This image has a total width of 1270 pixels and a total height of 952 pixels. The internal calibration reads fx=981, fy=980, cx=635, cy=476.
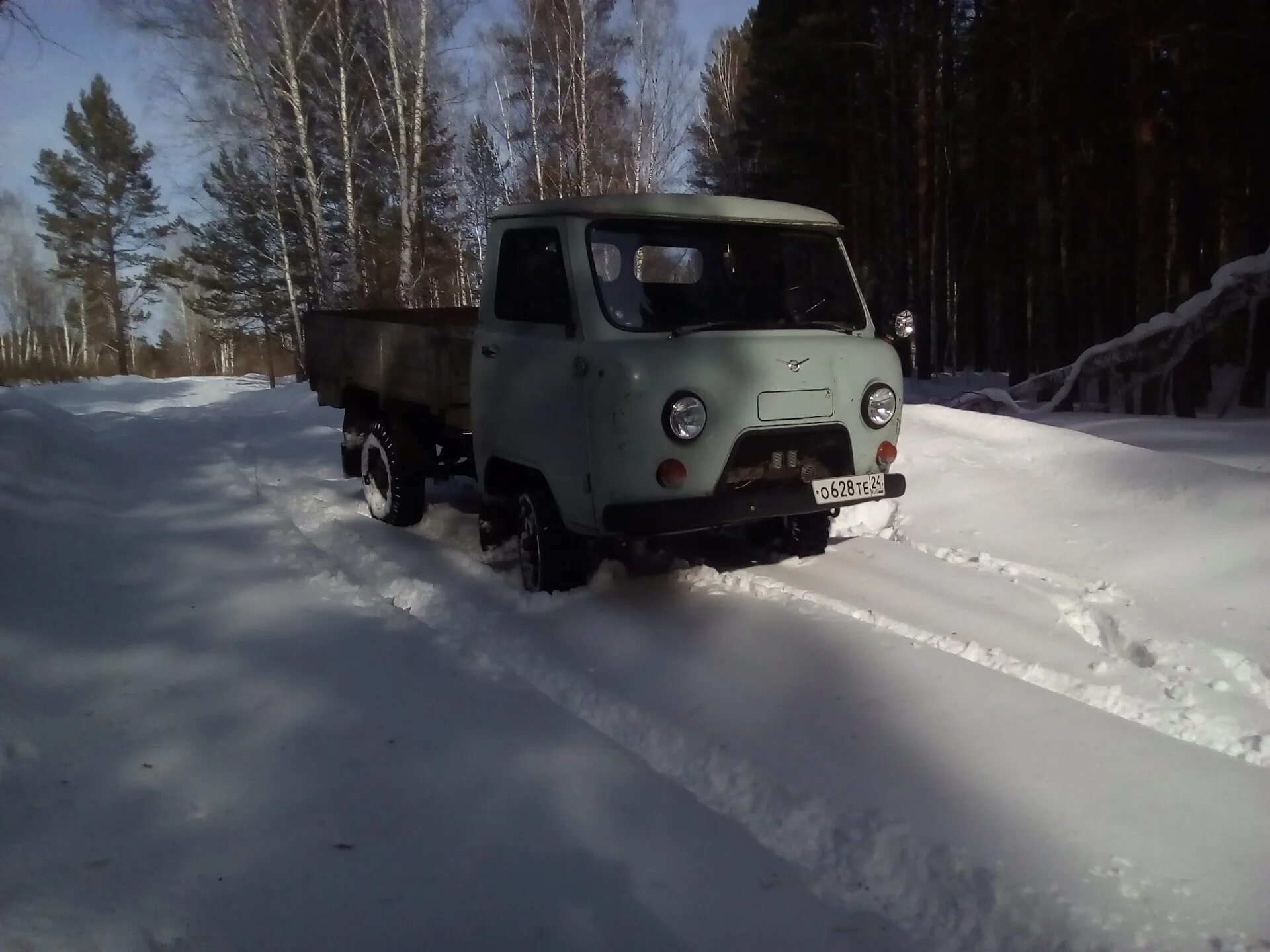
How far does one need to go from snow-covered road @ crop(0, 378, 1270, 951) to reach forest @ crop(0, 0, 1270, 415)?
8.25 meters

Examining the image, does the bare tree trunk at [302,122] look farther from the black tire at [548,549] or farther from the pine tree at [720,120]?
the black tire at [548,549]

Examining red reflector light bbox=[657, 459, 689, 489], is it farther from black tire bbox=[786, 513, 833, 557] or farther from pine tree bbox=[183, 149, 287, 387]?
pine tree bbox=[183, 149, 287, 387]

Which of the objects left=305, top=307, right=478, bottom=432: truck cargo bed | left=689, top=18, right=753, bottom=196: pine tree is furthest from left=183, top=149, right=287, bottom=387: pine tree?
left=305, top=307, right=478, bottom=432: truck cargo bed

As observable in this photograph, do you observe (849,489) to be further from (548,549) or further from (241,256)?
(241,256)

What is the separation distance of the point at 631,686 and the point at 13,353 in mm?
58000

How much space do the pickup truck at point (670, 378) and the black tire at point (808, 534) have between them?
0.01 m

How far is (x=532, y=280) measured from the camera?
566cm

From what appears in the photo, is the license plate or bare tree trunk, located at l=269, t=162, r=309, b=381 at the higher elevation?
bare tree trunk, located at l=269, t=162, r=309, b=381

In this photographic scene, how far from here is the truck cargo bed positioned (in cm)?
686

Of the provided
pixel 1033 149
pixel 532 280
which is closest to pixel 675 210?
pixel 532 280

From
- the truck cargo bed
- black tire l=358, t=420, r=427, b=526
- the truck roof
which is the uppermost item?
the truck roof

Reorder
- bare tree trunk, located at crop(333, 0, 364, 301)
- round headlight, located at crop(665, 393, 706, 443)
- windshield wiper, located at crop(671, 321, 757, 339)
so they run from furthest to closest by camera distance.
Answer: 1. bare tree trunk, located at crop(333, 0, 364, 301)
2. windshield wiper, located at crop(671, 321, 757, 339)
3. round headlight, located at crop(665, 393, 706, 443)

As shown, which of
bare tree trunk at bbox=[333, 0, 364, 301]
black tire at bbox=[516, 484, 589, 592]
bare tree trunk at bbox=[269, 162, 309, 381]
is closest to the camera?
black tire at bbox=[516, 484, 589, 592]

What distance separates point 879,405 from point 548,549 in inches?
80.3
